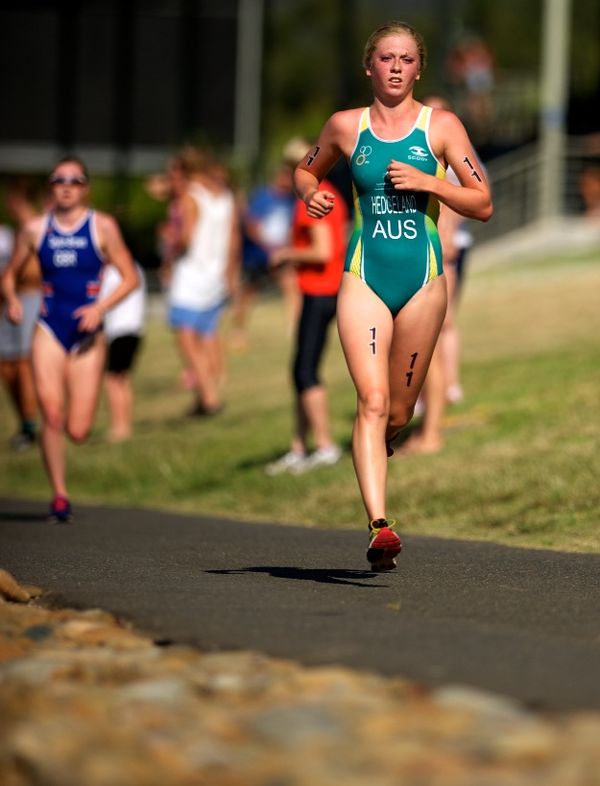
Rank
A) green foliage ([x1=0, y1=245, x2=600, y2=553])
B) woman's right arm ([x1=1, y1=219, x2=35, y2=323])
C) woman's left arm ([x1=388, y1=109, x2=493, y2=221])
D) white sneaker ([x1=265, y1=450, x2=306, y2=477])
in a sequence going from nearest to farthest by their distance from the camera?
woman's left arm ([x1=388, y1=109, x2=493, y2=221]) → green foliage ([x1=0, y1=245, x2=600, y2=553]) → woman's right arm ([x1=1, y1=219, x2=35, y2=323]) → white sneaker ([x1=265, y1=450, x2=306, y2=477])

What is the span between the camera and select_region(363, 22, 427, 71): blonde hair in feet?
26.2

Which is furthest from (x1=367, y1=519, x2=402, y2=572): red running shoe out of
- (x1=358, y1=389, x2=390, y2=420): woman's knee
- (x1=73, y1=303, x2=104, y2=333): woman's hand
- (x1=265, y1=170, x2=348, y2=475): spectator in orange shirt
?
(x1=265, y1=170, x2=348, y2=475): spectator in orange shirt

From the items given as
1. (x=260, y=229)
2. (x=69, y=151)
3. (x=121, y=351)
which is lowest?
(x=121, y=351)

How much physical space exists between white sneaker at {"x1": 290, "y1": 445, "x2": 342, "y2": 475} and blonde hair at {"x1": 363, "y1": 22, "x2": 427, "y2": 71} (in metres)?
5.78

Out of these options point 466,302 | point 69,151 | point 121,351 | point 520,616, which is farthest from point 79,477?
point 69,151

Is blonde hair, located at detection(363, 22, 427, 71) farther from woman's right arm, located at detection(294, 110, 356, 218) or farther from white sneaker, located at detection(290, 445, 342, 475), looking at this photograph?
white sneaker, located at detection(290, 445, 342, 475)

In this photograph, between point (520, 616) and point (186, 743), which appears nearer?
point (186, 743)

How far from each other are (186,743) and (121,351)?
39.2 ft

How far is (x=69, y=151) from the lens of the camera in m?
38.2

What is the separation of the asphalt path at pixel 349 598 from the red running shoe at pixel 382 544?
0.12 meters

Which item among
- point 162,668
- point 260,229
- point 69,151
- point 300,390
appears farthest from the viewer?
point 69,151

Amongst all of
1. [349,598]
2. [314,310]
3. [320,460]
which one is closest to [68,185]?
[314,310]

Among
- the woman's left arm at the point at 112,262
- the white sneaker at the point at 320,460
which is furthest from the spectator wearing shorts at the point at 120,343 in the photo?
the woman's left arm at the point at 112,262

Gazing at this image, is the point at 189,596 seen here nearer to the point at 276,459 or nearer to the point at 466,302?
the point at 276,459
